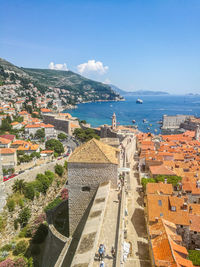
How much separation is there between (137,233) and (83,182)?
4.66 meters

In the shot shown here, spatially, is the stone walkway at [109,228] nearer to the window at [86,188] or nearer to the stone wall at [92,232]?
the stone wall at [92,232]

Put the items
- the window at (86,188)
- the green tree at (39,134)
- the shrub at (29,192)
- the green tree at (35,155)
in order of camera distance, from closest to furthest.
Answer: the window at (86,188) → the shrub at (29,192) → the green tree at (35,155) → the green tree at (39,134)

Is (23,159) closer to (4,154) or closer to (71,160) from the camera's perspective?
(4,154)

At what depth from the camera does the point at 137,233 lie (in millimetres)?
12578

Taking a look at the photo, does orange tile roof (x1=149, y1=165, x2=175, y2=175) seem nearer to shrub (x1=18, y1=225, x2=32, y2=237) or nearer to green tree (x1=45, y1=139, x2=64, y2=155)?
shrub (x1=18, y1=225, x2=32, y2=237)

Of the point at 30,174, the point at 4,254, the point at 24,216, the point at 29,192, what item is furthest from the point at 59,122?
the point at 4,254

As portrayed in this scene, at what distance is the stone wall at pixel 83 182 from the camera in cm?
1248

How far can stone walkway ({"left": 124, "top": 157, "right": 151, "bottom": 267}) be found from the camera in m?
9.94

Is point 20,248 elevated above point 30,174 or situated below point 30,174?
below

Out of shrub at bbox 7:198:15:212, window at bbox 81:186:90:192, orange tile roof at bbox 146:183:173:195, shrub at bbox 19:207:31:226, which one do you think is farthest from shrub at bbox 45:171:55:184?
window at bbox 81:186:90:192

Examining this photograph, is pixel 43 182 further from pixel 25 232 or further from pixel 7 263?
pixel 7 263

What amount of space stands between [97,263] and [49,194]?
2162cm

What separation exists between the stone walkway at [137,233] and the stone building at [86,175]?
3190 mm

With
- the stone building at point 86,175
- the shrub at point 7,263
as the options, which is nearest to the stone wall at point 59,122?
the shrub at point 7,263
